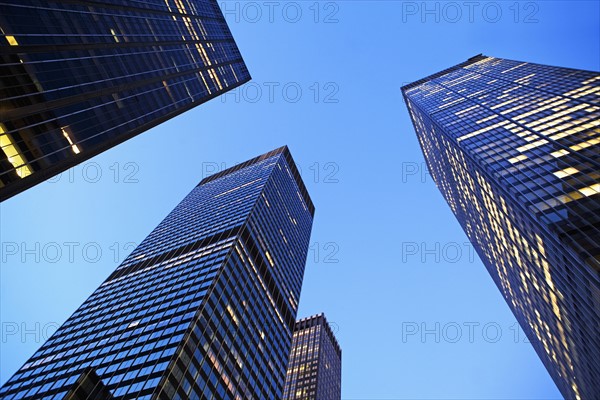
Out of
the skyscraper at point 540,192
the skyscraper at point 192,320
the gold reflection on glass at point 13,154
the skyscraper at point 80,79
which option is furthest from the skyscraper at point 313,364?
the gold reflection on glass at point 13,154

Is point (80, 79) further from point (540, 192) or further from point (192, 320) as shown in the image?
point (540, 192)

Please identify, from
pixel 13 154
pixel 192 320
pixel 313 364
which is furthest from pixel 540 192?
pixel 313 364

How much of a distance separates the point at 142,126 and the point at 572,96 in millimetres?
73504

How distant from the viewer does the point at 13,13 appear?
47.7 metres

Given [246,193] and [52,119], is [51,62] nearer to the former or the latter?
[52,119]

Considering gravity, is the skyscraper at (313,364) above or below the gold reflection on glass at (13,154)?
below

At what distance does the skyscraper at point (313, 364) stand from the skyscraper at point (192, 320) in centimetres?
3799

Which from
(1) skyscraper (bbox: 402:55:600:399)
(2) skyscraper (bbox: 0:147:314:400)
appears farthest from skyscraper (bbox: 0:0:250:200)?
(1) skyscraper (bbox: 402:55:600:399)

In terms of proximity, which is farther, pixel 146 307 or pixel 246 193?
pixel 246 193

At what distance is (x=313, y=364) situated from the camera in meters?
145

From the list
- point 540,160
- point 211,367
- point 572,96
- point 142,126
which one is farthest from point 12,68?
point 572,96

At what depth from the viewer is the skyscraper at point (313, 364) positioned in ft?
440

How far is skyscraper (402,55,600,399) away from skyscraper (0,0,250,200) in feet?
180

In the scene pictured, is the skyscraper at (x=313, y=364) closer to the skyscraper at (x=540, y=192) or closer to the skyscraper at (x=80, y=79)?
the skyscraper at (x=540, y=192)
